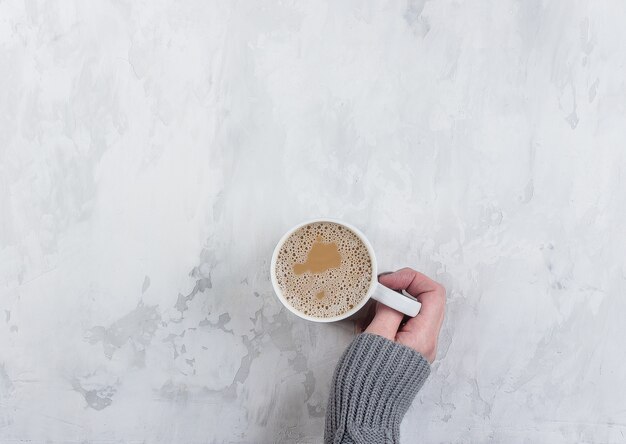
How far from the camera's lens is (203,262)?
90 cm

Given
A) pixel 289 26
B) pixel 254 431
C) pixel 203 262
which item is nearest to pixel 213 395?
pixel 254 431

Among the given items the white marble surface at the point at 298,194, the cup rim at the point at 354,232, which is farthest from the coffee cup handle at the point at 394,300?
the white marble surface at the point at 298,194

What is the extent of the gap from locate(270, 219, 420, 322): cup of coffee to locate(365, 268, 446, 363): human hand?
0.13 feet

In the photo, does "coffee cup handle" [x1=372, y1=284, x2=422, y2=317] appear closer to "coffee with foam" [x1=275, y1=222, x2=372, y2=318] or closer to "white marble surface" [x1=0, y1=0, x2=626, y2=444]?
"coffee with foam" [x1=275, y1=222, x2=372, y2=318]

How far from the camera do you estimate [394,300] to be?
0.78 metres

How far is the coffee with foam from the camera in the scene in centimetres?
80

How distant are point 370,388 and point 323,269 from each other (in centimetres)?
18

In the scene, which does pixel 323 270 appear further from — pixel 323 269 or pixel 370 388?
pixel 370 388

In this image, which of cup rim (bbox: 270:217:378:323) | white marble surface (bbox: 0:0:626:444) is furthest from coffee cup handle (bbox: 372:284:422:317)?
white marble surface (bbox: 0:0:626:444)

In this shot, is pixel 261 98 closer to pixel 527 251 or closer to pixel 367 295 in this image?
pixel 367 295

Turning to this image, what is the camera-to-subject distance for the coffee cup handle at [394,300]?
77 centimetres

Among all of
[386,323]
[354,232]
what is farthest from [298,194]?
[386,323]

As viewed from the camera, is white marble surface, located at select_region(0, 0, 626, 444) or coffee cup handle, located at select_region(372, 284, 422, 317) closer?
coffee cup handle, located at select_region(372, 284, 422, 317)

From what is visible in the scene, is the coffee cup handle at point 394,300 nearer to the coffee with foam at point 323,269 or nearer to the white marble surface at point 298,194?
the coffee with foam at point 323,269
